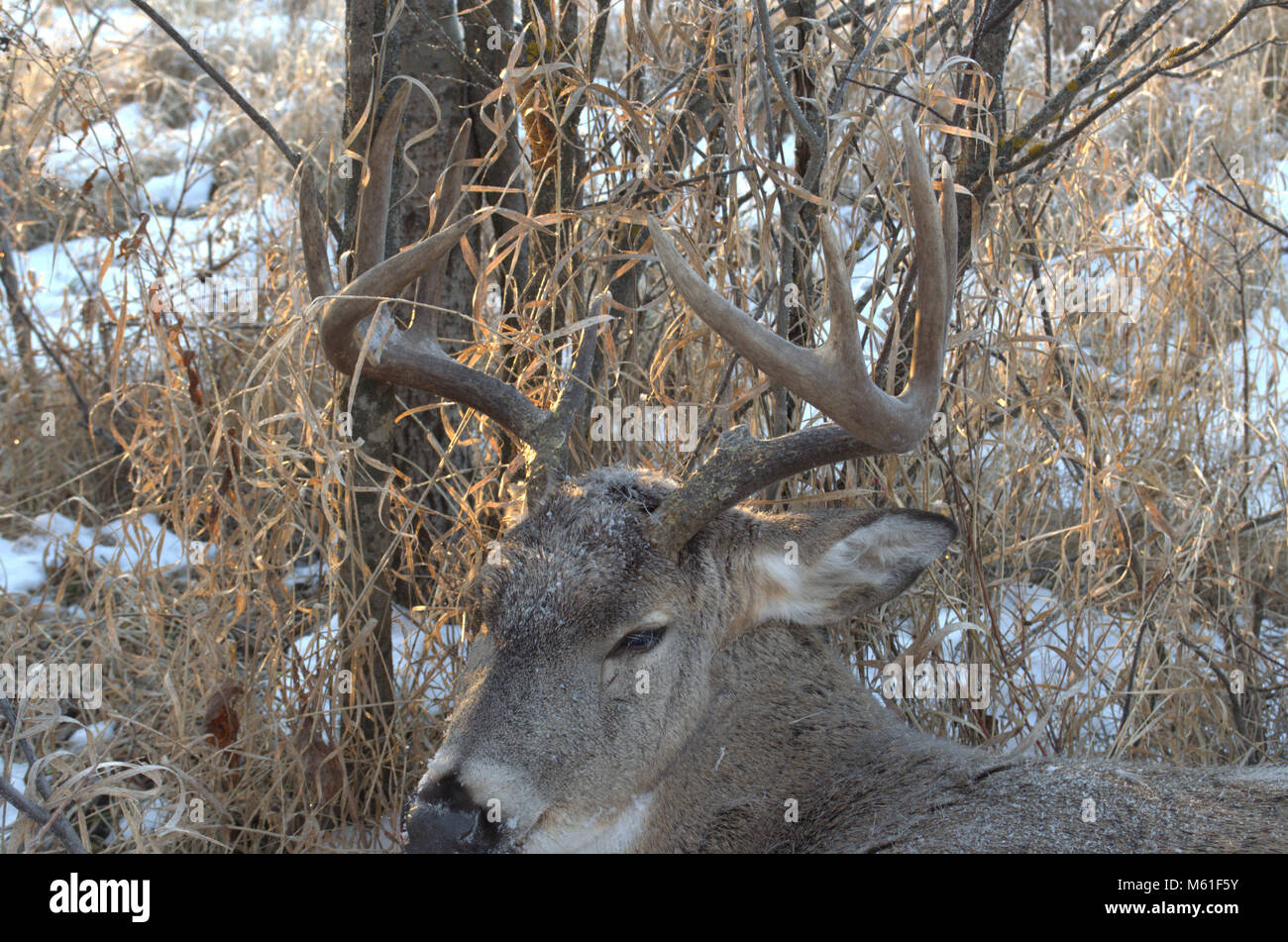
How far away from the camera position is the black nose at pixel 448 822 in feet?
9.66

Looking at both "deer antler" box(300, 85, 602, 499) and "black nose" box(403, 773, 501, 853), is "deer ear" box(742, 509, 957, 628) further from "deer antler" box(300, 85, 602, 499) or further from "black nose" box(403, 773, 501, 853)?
"black nose" box(403, 773, 501, 853)

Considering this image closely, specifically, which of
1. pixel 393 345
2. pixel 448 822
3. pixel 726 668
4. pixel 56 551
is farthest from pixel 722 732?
pixel 56 551

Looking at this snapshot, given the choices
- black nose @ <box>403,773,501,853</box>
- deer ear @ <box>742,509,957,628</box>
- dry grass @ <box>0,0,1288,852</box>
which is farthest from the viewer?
dry grass @ <box>0,0,1288,852</box>

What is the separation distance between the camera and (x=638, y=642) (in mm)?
3328

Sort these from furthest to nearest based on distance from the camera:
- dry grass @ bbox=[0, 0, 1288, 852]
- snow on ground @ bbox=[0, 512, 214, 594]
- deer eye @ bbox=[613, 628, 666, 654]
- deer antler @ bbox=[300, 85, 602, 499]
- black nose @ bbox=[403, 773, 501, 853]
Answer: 1. snow on ground @ bbox=[0, 512, 214, 594]
2. dry grass @ bbox=[0, 0, 1288, 852]
3. deer antler @ bbox=[300, 85, 602, 499]
4. deer eye @ bbox=[613, 628, 666, 654]
5. black nose @ bbox=[403, 773, 501, 853]

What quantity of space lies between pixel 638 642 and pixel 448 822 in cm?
72

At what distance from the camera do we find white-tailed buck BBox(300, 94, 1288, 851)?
3.06 meters

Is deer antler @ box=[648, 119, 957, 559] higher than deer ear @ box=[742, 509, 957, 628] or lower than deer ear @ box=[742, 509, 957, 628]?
higher

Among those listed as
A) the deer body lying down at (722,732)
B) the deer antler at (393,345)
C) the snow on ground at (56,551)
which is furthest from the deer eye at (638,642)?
the snow on ground at (56,551)

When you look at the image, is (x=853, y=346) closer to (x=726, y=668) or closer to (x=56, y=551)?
(x=726, y=668)

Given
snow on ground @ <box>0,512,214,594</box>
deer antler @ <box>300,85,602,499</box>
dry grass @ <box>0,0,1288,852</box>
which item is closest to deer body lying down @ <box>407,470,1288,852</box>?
deer antler @ <box>300,85,602,499</box>

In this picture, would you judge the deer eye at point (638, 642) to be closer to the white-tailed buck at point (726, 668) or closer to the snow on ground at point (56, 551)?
the white-tailed buck at point (726, 668)

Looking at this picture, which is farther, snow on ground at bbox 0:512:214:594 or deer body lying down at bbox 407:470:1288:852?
snow on ground at bbox 0:512:214:594
